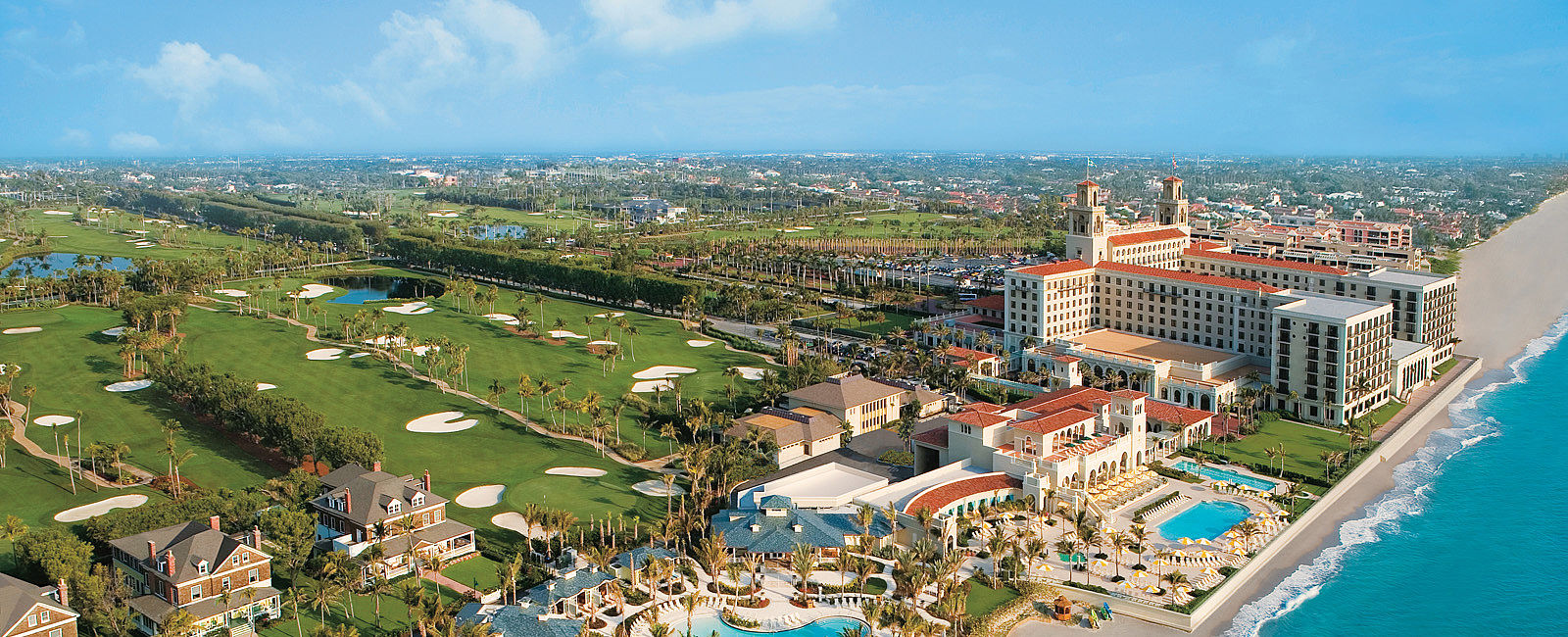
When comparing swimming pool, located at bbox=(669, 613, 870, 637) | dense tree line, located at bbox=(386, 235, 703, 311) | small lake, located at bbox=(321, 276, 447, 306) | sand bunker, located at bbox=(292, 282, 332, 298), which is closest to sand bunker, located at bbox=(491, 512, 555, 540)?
swimming pool, located at bbox=(669, 613, 870, 637)

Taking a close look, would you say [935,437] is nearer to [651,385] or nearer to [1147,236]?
[651,385]

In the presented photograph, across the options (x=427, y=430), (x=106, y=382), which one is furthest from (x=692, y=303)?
(x=106, y=382)

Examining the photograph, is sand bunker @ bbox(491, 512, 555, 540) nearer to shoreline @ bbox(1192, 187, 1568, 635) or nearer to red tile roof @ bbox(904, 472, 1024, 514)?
red tile roof @ bbox(904, 472, 1024, 514)

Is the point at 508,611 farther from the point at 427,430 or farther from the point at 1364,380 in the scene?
the point at 1364,380

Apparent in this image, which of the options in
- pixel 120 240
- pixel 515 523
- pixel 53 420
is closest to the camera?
pixel 515 523

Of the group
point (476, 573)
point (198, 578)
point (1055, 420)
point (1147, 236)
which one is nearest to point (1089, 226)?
point (1147, 236)

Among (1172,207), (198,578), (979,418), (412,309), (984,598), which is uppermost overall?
(1172,207)
